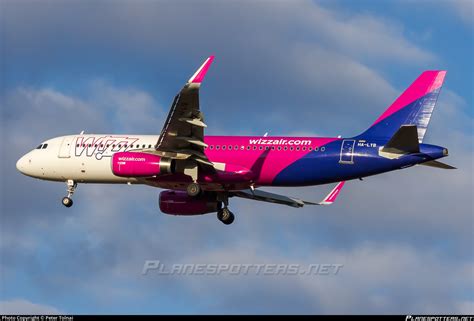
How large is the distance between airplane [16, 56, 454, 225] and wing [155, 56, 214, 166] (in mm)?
60

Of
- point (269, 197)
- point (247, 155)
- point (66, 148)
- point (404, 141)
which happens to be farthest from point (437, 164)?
point (66, 148)

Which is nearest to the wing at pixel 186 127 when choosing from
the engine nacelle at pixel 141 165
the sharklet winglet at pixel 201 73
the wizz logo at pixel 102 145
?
the sharklet winglet at pixel 201 73

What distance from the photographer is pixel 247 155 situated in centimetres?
6316

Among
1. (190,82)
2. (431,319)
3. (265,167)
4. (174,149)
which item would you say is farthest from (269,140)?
(431,319)

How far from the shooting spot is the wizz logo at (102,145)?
65312 millimetres

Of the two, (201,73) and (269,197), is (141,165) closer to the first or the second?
(201,73)

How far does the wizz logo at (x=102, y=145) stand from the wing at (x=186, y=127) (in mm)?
4459

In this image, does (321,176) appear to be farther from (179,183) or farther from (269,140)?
(179,183)

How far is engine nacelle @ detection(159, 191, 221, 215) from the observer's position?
68.0 meters

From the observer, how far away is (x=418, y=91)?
6266 centimetres

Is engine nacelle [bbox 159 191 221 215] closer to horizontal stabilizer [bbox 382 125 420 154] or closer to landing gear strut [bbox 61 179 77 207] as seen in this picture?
landing gear strut [bbox 61 179 77 207]

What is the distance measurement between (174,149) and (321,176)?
29.2ft

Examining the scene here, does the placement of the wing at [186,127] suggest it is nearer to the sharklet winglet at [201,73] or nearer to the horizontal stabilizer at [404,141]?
the sharklet winglet at [201,73]

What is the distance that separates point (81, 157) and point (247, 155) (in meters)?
10.9
